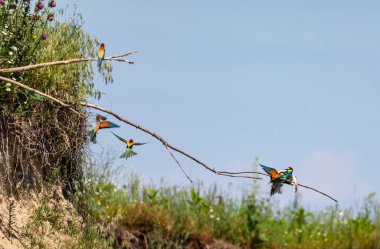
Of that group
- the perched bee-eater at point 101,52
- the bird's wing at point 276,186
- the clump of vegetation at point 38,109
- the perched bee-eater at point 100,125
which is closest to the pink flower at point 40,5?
the clump of vegetation at point 38,109

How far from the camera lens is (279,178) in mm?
6277

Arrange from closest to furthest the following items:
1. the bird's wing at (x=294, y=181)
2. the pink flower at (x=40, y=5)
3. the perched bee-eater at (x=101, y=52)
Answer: the bird's wing at (x=294, y=181) < the perched bee-eater at (x=101, y=52) < the pink flower at (x=40, y=5)

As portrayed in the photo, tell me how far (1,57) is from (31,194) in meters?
1.41

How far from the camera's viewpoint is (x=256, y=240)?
10359mm

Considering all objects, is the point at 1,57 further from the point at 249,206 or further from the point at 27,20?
the point at 249,206

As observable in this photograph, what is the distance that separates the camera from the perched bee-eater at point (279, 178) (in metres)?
6.27

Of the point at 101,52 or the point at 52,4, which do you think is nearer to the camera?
the point at 101,52

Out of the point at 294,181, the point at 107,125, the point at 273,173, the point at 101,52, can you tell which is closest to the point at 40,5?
the point at 101,52

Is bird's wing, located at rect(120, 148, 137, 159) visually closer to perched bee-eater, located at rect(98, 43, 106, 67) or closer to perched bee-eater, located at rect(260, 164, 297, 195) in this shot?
perched bee-eater, located at rect(98, 43, 106, 67)

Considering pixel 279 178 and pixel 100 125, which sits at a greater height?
pixel 100 125

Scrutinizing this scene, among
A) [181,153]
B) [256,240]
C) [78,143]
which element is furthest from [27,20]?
[256,240]

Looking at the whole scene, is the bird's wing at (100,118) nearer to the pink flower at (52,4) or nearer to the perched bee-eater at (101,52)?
the perched bee-eater at (101,52)

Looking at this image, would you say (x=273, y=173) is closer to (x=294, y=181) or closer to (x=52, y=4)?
(x=294, y=181)

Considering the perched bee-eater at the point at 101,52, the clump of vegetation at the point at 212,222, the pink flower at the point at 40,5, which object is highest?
the pink flower at the point at 40,5
